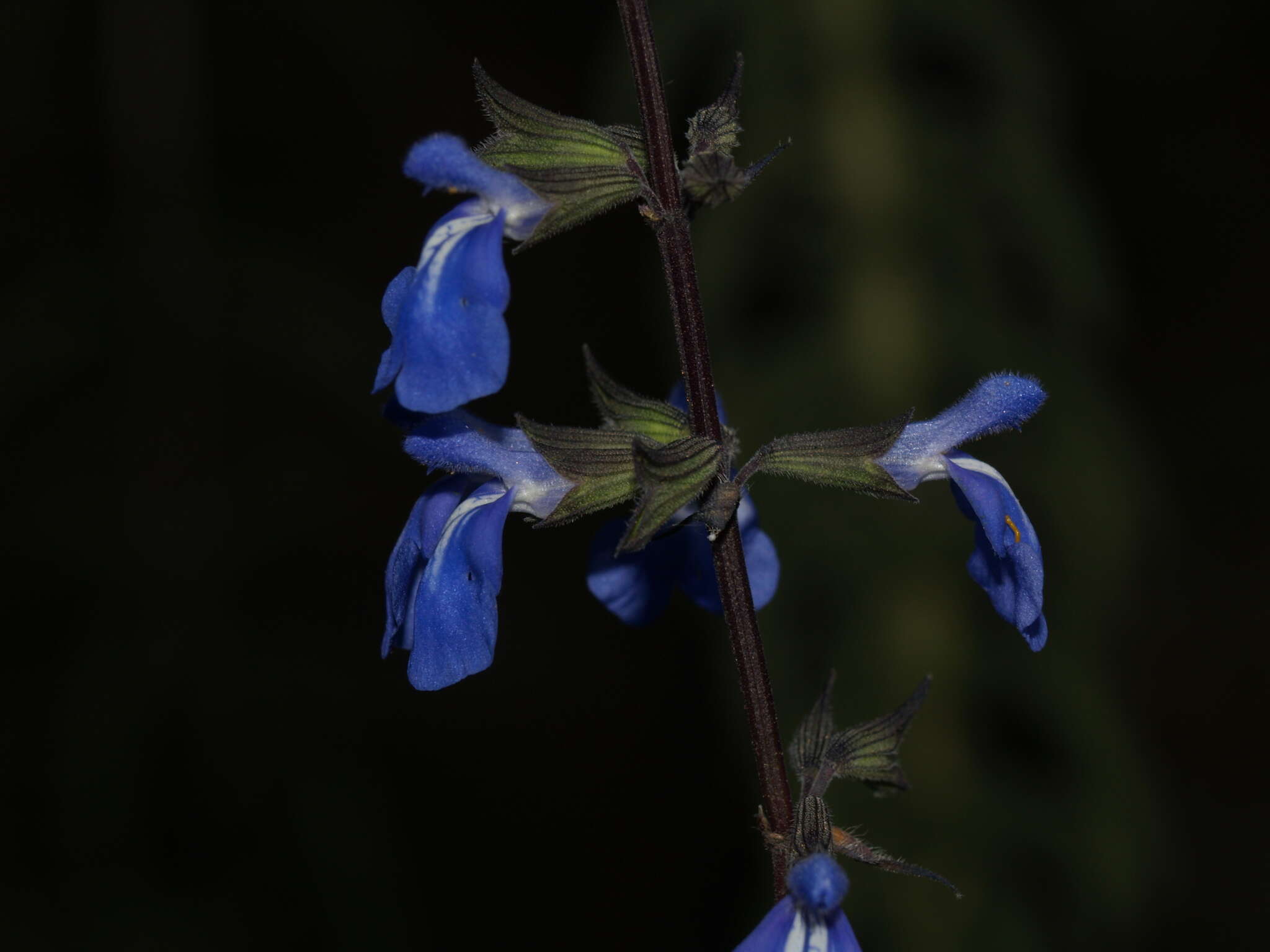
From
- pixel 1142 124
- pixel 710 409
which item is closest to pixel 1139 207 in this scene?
pixel 1142 124

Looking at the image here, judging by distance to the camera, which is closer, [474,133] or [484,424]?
[484,424]

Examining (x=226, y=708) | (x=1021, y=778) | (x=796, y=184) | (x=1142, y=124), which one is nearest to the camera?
(x=1021, y=778)

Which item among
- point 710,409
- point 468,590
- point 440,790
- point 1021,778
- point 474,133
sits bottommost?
point 440,790

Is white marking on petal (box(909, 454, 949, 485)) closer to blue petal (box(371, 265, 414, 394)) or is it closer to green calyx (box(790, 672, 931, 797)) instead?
green calyx (box(790, 672, 931, 797))

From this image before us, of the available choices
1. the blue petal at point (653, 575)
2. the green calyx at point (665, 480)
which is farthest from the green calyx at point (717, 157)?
the blue petal at point (653, 575)

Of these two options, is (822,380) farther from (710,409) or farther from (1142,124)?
(1142,124)

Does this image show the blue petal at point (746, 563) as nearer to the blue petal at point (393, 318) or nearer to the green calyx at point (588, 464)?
the green calyx at point (588, 464)
